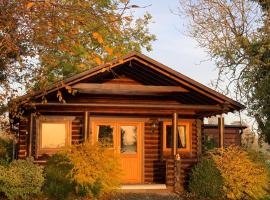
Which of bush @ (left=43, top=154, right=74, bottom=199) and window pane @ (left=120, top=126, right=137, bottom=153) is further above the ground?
window pane @ (left=120, top=126, right=137, bottom=153)

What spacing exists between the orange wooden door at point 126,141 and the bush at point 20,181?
3.80 m

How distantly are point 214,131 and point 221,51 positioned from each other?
480 cm

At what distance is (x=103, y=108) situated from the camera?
16.2 m

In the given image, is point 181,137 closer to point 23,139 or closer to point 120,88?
point 120,88

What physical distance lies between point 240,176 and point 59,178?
5630 millimetres

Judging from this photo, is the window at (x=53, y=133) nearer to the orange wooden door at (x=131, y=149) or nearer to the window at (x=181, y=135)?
the orange wooden door at (x=131, y=149)

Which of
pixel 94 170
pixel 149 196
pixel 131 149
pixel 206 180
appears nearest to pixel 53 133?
pixel 131 149

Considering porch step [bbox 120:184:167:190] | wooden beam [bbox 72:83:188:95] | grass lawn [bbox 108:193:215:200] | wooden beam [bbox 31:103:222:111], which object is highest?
wooden beam [bbox 72:83:188:95]

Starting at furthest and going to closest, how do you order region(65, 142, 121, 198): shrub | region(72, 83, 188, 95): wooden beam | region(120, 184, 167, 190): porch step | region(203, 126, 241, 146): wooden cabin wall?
region(203, 126, 241, 146): wooden cabin wall
region(120, 184, 167, 190): porch step
region(72, 83, 188, 95): wooden beam
region(65, 142, 121, 198): shrub

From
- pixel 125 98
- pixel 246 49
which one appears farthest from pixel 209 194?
pixel 246 49

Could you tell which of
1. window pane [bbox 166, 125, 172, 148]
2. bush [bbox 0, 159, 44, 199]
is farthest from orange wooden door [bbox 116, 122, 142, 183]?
bush [bbox 0, 159, 44, 199]

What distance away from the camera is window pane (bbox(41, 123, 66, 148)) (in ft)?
53.0

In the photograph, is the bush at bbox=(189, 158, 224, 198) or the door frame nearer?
the bush at bbox=(189, 158, 224, 198)

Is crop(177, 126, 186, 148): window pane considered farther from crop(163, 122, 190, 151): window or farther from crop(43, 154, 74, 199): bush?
crop(43, 154, 74, 199): bush
